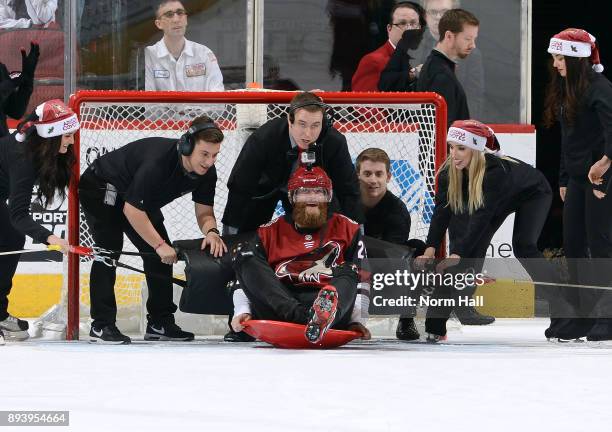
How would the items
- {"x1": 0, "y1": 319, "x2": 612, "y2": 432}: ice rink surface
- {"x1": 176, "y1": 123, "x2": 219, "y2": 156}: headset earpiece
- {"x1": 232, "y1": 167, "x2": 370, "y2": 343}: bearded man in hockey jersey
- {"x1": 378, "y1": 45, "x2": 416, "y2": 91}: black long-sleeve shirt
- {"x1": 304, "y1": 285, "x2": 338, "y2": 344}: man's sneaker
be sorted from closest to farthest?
{"x1": 0, "y1": 319, "x2": 612, "y2": 432}: ice rink surface, {"x1": 304, "y1": 285, "x2": 338, "y2": 344}: man's sneaker, {"x1": 232, "y1": 167, "x2": 370, "y2": 343}: bearded man in hockey jersey, {"x1": 176, "y1": 123, "x2": 219, "y2": 156}: headset earpiece, {"x1": 378, "y1": 45, "x2": 416, "y2": 91}: black long-sleeve shirt

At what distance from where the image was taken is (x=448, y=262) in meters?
6.25

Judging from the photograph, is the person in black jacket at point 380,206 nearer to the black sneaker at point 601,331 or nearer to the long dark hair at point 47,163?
the black sneaker at point 601,331

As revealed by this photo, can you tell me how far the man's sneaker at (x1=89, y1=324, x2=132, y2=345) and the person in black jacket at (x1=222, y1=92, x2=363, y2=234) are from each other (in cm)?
65

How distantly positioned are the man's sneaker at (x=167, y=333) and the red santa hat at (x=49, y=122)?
99 cm

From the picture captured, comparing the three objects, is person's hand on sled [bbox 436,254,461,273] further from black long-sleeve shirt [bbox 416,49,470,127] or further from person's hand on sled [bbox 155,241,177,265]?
person's hand on sled [bbox 155,241,177,265]

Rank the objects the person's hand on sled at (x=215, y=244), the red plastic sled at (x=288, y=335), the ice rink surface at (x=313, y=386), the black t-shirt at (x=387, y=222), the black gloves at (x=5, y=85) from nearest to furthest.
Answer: the ice rink surface at (x=313, y=386) → the red plastic sled at (x=288, y=335) → the person's hand on sled at (x=215, y=244) → the black t-shirt at (x=387, y=222) → the black gloves at (x=5, y=85)

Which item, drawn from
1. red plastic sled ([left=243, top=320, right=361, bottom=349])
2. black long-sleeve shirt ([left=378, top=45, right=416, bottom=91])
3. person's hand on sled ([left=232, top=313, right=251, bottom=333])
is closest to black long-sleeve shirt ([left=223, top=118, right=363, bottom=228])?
person's hand on sled ([left=232, top=313, right=251, bottom=333])

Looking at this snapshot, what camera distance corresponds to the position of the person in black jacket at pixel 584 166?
6.03m

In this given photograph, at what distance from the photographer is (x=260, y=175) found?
6102 mm

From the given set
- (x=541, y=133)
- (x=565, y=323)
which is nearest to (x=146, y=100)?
(x=565, y=323)

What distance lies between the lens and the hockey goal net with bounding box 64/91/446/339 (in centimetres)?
656

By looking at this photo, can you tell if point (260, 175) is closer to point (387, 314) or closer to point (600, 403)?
point (387, 314)

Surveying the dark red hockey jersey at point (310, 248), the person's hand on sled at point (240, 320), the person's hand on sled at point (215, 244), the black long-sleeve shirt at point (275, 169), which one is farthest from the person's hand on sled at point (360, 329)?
the person's hand on sled at point (215, 244)

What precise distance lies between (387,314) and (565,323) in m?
0.79
